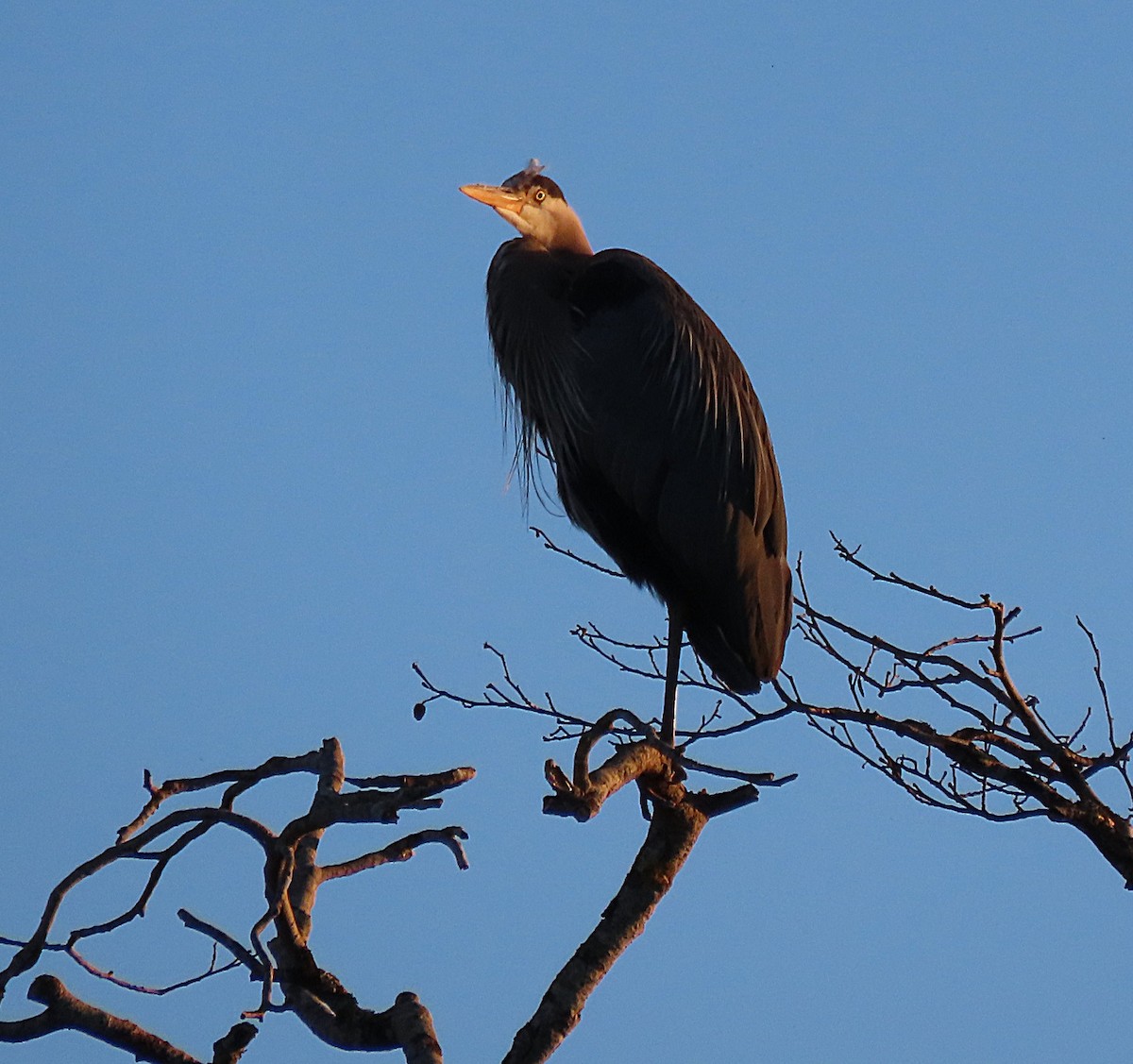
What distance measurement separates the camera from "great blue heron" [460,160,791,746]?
559cm

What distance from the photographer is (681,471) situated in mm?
5668

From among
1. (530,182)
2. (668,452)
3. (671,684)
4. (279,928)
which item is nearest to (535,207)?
(530,182)

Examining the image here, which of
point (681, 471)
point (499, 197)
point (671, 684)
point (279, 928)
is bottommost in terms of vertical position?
point (279, 928)

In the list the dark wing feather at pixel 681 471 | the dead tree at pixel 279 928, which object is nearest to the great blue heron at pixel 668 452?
the dark wing feather at pixel 681 471

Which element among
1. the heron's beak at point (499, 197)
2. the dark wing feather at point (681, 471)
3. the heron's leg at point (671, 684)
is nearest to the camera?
the heron's leg at point (671, 684)

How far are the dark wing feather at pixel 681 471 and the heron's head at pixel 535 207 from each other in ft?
2.07

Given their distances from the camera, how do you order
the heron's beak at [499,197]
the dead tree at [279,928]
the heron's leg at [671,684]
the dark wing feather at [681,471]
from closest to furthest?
the dead tree at [279,928] → the heron's leg at [671,684] → the dark wing feather at [681,471] → the heron's beak at [499,197]

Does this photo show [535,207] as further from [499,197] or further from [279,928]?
[279,928]

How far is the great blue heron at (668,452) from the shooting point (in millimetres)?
5590

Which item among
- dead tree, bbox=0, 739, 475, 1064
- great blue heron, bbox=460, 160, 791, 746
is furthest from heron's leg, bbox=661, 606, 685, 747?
dead tree, bbox=0, 739, 475, 1064

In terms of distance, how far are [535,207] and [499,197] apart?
166mm

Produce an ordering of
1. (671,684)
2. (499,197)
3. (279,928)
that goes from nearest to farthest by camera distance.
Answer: (279,928) < (671,684) < (499,197)

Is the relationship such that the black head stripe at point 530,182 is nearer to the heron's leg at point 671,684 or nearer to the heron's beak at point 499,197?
the heron's beak at point 499,197

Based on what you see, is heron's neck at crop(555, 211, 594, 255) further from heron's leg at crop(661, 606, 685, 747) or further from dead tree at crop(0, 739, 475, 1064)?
dead tree at crop(0, 739, 475, 1064)
